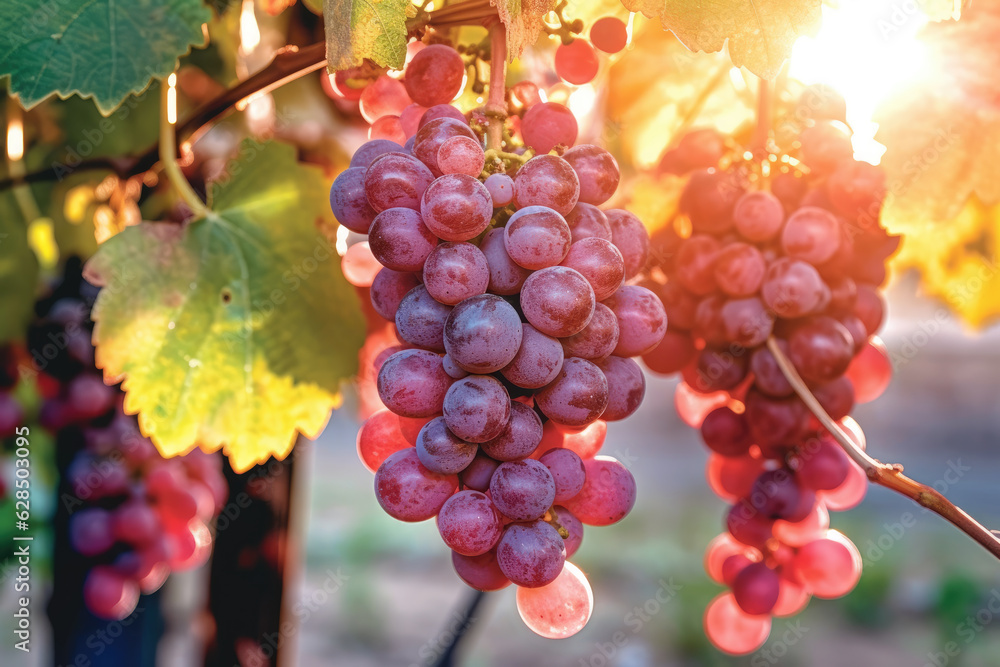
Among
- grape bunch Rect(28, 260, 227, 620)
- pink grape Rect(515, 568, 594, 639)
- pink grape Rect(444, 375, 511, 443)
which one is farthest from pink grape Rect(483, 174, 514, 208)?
grape bunch Rect(28, 260, 227, 620)

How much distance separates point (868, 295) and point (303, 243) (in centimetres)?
47

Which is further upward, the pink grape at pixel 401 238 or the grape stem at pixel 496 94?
the grape stem at pixel 496 94

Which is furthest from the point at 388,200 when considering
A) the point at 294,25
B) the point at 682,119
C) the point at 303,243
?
the point at 294,25

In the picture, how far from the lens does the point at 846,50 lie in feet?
1.97

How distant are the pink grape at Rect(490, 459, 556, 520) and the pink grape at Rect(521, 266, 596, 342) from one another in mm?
77

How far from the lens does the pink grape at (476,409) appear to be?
40 centimetres

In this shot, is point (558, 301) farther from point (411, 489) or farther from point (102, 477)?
point (102, 477)

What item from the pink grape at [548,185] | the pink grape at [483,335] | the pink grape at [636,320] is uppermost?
the pink grape at [548,185]

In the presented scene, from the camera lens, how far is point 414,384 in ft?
1.41

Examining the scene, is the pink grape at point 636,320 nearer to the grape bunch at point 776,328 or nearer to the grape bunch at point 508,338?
the grape bunch at point 508,338

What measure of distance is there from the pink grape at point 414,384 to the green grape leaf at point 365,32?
0.17 metres

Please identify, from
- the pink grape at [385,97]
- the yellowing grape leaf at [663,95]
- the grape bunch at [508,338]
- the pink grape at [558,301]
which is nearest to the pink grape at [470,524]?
the grape bunch at [508,338]

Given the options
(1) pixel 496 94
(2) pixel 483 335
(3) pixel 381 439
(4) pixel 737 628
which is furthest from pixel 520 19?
(4) pixel 737 628

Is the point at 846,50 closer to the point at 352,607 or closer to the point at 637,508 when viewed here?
the point at 352,607
